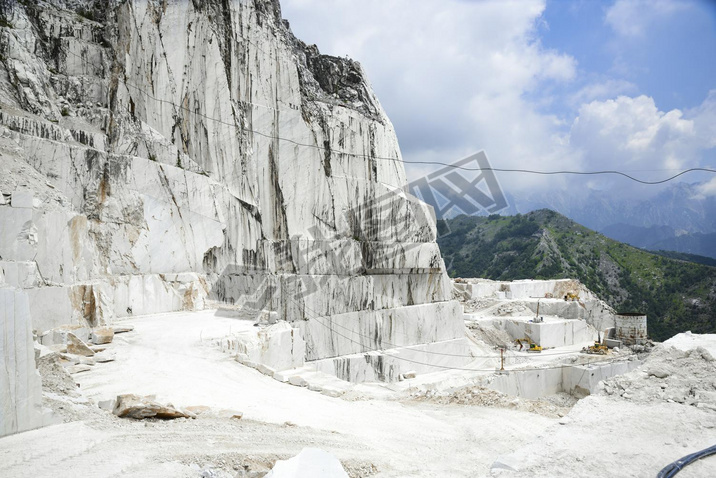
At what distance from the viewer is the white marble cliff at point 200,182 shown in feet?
40.2

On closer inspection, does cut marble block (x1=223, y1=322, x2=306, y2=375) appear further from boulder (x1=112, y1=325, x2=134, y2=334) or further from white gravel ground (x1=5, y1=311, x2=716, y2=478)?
boulder (x1=112, y1=325, x2=134, y2=334)

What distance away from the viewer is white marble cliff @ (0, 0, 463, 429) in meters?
12.2

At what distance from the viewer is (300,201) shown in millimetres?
18188

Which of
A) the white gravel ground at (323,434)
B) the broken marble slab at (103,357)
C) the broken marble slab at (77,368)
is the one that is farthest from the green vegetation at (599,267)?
the broken marble slab at (77,368)

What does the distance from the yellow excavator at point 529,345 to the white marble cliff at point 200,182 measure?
5.78 m

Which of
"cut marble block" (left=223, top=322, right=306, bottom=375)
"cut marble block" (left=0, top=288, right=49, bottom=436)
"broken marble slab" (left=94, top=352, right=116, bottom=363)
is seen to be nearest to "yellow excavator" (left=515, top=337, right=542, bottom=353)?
"cut marble block" (left=223, top=322, right=306, bottom=375)

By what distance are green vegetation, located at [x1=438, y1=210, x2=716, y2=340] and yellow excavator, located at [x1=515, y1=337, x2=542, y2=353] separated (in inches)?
947

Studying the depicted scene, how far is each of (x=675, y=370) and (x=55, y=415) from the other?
7.84 meters

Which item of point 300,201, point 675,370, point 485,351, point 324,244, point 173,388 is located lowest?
point 485,351

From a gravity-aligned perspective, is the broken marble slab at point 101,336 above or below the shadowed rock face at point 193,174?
below

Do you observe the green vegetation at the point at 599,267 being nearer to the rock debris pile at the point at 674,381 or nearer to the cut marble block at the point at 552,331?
the cut marble block at the point at 552,331

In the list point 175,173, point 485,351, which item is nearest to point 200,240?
point 175,173

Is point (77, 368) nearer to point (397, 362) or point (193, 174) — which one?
point (193, 174)

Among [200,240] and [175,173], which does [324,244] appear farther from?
[175,173]
